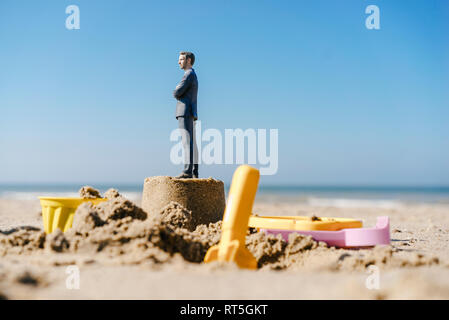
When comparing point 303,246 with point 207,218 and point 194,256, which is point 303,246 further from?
point 207,218

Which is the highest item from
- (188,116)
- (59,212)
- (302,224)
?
(188,116)

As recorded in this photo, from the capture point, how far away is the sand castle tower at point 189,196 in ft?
16.1

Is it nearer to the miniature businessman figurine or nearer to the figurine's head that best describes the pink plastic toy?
the miniature businessman figurine

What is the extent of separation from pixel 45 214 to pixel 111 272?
2.22m

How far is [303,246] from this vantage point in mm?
3537

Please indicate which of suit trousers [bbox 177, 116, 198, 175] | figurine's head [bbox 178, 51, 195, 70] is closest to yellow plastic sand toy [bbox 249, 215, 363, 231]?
suit trousers [bbox 177, 116, 198, 175]

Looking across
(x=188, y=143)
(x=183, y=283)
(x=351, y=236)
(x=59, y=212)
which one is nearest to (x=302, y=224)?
(x=351, y=236)

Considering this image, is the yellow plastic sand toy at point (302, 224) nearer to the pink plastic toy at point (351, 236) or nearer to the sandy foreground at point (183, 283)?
the pink plastic toy at point (351, 236)

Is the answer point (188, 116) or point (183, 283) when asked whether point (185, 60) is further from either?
point (183, 283)

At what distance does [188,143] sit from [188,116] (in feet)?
1.14

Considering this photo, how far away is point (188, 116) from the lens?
17.5 feet

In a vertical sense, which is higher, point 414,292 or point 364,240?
point 414,292

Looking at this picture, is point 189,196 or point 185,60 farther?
point 185,60
